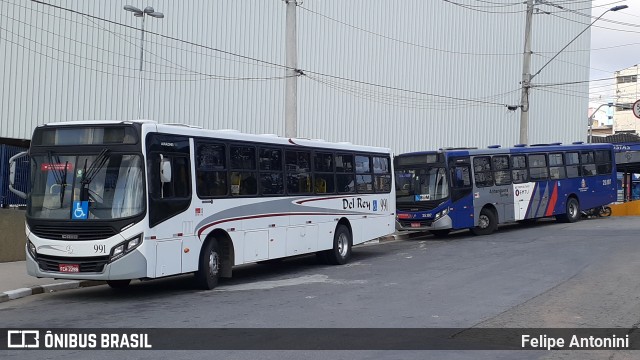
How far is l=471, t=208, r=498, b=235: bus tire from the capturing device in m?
26.5

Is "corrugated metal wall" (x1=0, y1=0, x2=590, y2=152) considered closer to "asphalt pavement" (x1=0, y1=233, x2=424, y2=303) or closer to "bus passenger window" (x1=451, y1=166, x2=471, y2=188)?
"asphalt pavement" (x1=0, y1=233, x2=424, y2=303)

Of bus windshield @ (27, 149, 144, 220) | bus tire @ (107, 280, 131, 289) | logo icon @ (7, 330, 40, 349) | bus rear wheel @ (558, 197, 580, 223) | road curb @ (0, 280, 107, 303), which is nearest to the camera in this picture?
logo icon @ (7, 330, 40, 349)

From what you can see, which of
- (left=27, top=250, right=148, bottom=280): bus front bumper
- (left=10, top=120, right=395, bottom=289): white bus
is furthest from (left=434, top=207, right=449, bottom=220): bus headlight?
(left=27, top=250, right=148, bottom=280): bus front bumper

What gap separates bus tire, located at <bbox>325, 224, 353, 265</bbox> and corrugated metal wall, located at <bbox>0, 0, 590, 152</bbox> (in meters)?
11.0

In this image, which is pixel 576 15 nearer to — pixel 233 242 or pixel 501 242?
pixel 501 242

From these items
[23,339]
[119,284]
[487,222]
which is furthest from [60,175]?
[487,222]

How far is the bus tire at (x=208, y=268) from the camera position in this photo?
45.7 ft

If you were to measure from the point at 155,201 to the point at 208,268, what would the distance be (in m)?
2.00

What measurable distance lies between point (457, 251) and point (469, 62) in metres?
22.5

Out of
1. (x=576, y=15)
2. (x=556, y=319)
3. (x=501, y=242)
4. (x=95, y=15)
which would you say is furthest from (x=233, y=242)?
(x=576, y=15)

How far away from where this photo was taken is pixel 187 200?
13516 mm

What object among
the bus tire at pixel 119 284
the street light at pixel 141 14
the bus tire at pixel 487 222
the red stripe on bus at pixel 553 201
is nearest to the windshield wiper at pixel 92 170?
the bus tire at pixel 119 284

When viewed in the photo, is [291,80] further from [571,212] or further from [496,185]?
[571,212]

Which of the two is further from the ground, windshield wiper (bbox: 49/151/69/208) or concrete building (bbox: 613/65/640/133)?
concrete building (bbox: 613/65/640/133)
